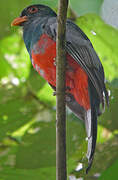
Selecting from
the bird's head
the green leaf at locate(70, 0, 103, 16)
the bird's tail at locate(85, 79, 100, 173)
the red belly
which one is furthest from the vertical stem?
the green leaf at locate(70, 0, 103, 16)

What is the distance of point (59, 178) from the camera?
1164 millimetres

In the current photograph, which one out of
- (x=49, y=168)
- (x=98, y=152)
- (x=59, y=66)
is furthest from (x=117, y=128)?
(x=59, y=66)

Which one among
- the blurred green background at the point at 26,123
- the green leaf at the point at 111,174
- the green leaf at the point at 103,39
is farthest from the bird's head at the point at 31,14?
the green leaf at the point at 111,174

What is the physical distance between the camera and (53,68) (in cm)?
150

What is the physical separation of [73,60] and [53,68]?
11cm

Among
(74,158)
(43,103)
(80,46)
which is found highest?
(43,103)

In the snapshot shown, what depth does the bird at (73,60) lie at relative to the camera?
130cm

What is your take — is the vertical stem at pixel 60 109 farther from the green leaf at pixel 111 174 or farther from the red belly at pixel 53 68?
the green leaf at pixel 111 174

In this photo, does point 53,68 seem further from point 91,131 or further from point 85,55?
point 91,131

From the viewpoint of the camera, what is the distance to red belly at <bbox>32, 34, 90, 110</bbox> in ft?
4.78

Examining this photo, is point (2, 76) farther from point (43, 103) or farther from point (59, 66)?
point (59, 66)

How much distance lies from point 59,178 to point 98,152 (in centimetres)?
84

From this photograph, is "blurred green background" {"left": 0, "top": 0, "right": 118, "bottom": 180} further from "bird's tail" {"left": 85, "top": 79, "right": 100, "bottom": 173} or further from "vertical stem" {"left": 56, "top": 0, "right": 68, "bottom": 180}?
"vertical stem" {"left": 56, "top": 0, "right": 68, "bottom": 180}

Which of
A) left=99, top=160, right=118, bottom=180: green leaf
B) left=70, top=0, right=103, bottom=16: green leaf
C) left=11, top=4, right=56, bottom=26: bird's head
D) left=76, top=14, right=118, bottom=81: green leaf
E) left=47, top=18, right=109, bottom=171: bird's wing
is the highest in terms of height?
left=70, top=0, right=103, bottom=16: green leaf
